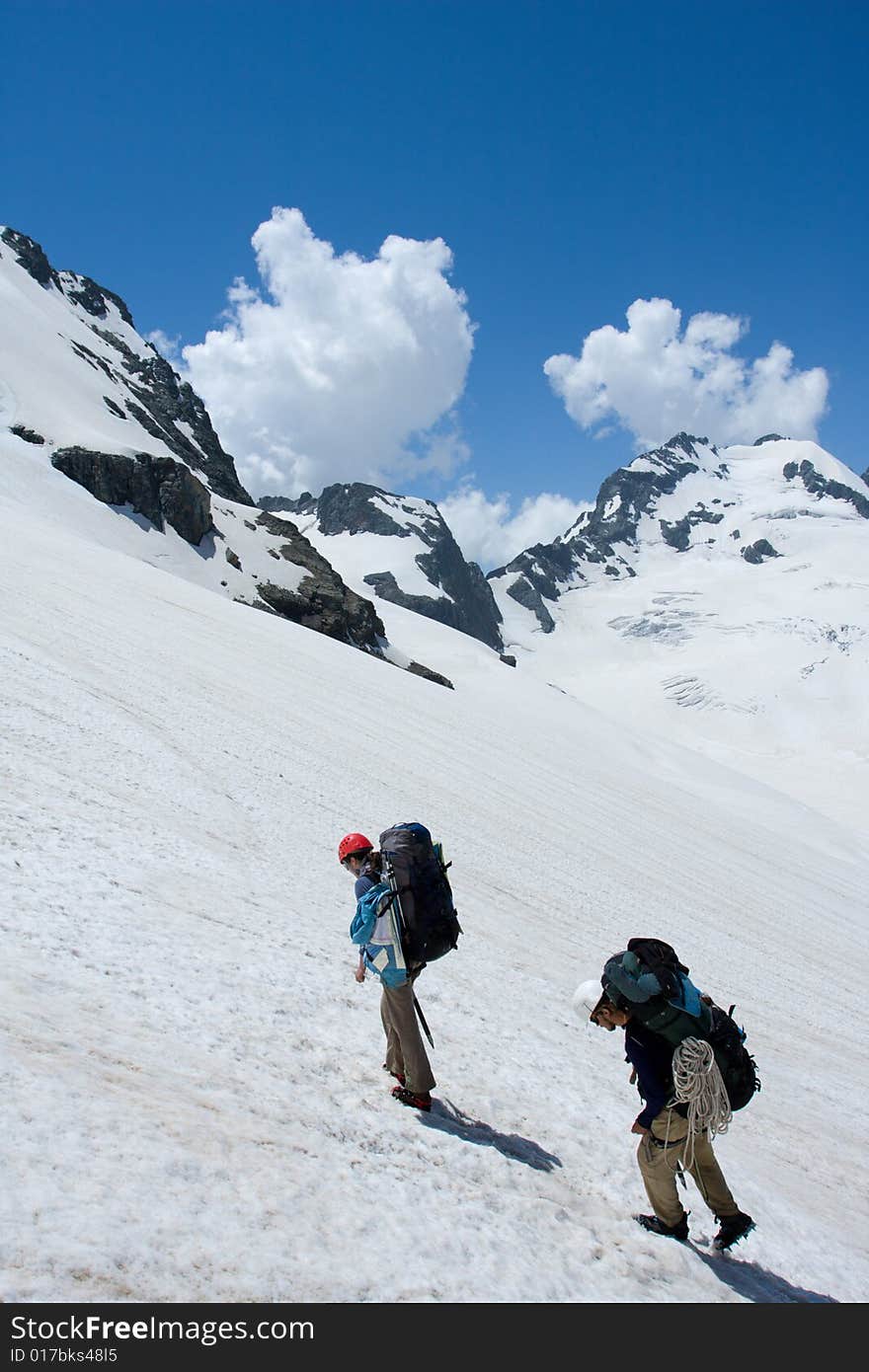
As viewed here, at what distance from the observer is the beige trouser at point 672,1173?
4.73 m

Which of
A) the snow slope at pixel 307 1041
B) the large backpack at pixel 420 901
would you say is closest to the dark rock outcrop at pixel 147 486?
the snow slope at pixel 307 1041

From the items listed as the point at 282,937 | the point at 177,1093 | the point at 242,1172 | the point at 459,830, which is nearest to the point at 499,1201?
the point at 242,1172

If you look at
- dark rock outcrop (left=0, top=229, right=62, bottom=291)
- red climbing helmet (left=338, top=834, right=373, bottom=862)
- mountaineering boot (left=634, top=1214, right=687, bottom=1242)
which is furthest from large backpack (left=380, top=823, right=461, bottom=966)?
dark rock outcrop (left=0, top=229, right=62, bottom=291)

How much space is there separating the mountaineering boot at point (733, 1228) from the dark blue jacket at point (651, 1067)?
806mm

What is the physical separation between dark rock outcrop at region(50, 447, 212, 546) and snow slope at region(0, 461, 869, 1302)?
38233 mm

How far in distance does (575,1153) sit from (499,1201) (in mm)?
1190

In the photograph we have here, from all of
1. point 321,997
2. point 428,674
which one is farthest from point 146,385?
point 321,997

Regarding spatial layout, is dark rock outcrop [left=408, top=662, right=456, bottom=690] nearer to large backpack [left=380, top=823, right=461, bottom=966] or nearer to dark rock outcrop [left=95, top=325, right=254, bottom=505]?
dark rock outcrop [left=95, top=325, right=254, bottom=505]

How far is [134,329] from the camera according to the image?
127 m

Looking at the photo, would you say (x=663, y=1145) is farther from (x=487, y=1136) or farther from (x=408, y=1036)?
(x=408, y=1036)

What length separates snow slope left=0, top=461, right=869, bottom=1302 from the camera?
12.1 feet

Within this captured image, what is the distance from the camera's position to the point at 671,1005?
15.2ft

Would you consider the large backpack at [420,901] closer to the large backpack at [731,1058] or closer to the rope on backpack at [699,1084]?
the rope on backpack at [699,1084]
